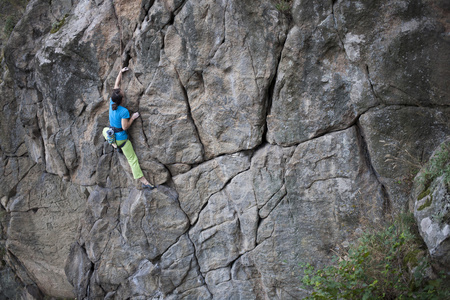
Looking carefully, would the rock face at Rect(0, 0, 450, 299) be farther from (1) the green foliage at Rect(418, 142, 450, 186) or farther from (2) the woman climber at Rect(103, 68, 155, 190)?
(1) the green foliage at Rect(418, 142, 450, 186)

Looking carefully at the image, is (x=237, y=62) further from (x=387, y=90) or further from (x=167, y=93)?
(x=387, y=90)

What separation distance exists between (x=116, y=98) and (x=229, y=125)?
2.65 meters

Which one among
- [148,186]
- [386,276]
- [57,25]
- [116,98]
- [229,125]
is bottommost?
[386,276]

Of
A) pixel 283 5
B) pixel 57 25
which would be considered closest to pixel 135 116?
pixel 57 25

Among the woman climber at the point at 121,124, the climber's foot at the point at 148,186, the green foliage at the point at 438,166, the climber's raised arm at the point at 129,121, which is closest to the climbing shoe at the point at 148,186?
the climber's foot at the point at 148,186

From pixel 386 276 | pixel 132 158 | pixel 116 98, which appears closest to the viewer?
pixel 386 276

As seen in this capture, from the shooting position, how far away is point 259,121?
7109 millimetres

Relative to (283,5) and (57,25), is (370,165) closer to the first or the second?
(283,5)

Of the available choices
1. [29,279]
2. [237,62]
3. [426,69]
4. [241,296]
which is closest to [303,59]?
[237,62]

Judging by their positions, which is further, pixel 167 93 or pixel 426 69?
pixel 167 93

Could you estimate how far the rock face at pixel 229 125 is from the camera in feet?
19.3

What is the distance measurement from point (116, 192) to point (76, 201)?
2664 millimetres

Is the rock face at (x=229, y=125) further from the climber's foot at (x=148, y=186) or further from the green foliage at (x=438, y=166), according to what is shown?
the green foliage at (x=438, y=166)

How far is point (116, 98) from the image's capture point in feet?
24.8
